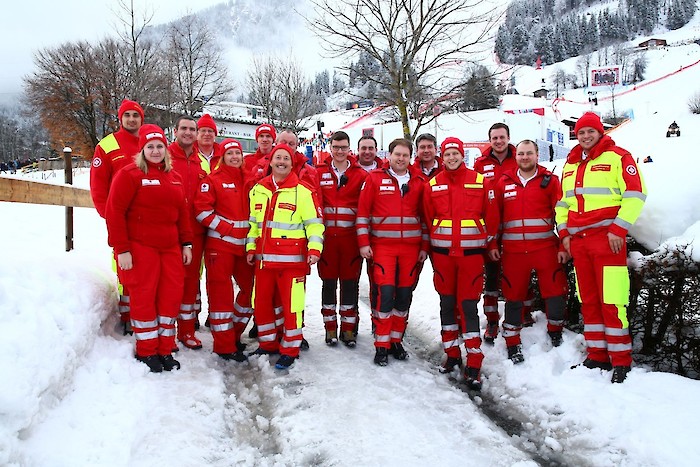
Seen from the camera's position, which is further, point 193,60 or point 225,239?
point 193,60

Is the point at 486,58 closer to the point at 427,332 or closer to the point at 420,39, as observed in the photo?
the point at 420,39

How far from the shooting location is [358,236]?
5098 millimetres

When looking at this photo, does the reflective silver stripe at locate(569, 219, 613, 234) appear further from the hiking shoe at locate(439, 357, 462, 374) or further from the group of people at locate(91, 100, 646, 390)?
the hiking shoe at locate(439, 357, 462, 374)

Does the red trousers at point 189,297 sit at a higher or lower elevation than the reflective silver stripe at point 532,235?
lower

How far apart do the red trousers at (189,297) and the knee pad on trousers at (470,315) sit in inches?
113

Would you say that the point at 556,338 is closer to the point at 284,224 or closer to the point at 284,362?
the point at 284,362

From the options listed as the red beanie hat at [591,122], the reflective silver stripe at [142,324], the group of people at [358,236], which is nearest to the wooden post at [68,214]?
the group of people at [358,236]

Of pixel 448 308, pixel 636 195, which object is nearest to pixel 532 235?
pixel 636 195

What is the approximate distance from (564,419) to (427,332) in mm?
2514

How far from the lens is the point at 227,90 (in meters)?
28.1

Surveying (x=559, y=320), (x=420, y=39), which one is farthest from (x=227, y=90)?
(x=559, y=320)

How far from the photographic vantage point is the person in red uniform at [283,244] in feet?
15.5

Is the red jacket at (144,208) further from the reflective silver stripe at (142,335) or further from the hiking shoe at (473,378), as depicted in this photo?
the hiking shoe at (473,378)

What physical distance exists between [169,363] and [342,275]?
2.12m
